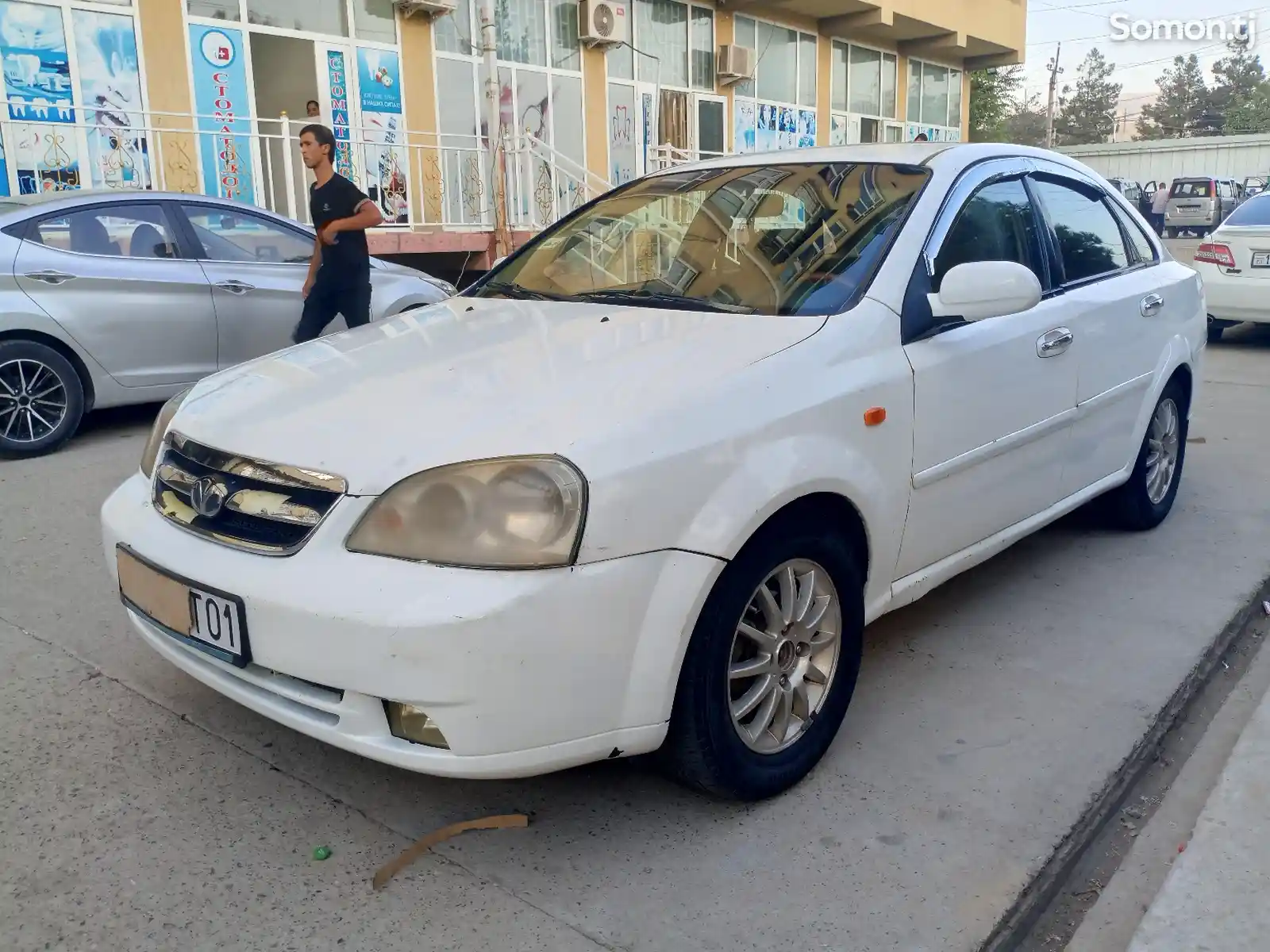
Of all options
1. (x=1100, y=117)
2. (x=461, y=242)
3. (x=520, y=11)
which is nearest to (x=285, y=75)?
(x=461, y=242)

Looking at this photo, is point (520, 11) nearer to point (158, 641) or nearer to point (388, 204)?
point (388, 204)

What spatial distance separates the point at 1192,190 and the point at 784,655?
36.1m

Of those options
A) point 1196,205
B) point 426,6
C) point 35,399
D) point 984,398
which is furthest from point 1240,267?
point 1196,205

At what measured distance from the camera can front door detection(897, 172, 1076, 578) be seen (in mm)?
3006

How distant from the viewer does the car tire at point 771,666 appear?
238 cm

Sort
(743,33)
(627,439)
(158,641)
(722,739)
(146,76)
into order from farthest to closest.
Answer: (743,33) < (146,76) < (158,641) < (722,739) < (627,439)

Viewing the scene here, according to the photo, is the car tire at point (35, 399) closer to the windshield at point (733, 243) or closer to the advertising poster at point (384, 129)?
the windshield at point (733, 243)

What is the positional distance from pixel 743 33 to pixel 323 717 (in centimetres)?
1713

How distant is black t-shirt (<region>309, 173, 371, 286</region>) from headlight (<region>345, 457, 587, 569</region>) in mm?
4532

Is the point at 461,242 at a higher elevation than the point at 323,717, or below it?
higher

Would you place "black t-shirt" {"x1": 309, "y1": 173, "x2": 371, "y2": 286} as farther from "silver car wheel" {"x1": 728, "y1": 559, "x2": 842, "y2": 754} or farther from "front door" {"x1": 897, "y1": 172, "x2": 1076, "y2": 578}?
"silver car wheel" {"x1": 728, "y1": 559, "x2": 842, "y2": 754}

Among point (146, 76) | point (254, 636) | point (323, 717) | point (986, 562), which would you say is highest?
point (146, 76)

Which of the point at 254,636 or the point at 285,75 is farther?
the point at 285,75

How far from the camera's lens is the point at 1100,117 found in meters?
94.5
